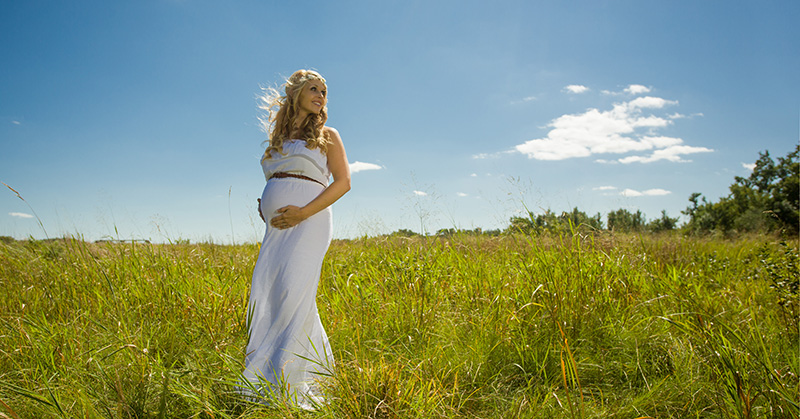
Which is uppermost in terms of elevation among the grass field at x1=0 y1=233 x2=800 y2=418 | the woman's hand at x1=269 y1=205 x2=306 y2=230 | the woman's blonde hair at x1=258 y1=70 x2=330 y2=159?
the woman's blonde hair at x1=258 y1=70 x2=330 y2=159

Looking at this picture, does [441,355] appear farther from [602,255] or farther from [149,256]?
[149,256]

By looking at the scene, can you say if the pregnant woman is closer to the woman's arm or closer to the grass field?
the woman's arm

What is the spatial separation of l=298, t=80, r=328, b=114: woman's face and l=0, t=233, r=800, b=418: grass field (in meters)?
1.50

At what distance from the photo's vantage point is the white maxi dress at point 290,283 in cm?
271

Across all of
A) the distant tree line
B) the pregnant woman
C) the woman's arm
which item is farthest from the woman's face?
the distant tree line

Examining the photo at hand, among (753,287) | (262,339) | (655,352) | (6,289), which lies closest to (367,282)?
(262,339)

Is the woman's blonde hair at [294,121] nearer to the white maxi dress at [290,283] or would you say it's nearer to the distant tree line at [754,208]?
the white maxi dress at [290,283]

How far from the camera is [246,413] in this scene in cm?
216

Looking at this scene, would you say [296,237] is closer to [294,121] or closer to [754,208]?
[294,121]

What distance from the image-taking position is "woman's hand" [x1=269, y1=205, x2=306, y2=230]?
2.77 meters

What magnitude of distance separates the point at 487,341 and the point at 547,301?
57 centimetres

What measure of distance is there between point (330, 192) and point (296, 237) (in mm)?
386

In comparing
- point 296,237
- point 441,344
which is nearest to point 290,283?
point 296,237

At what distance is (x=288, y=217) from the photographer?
2771 millimetres
